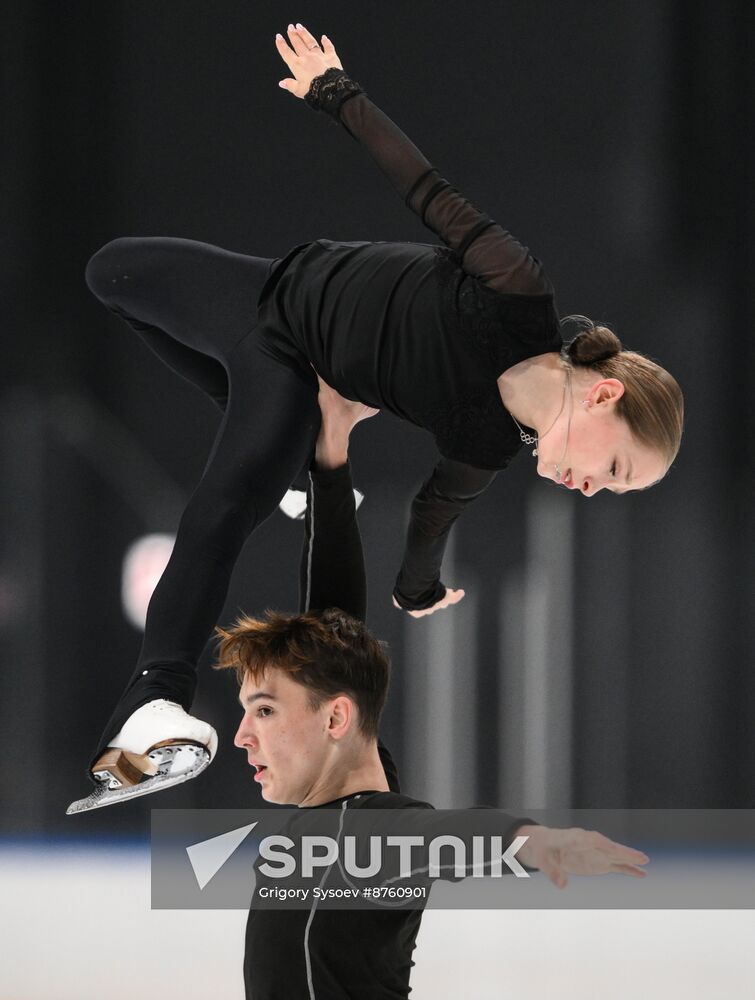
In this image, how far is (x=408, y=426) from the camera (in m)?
4.78

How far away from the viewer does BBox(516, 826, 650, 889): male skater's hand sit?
1396 mm

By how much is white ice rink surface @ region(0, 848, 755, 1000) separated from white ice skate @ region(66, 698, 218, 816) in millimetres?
1837

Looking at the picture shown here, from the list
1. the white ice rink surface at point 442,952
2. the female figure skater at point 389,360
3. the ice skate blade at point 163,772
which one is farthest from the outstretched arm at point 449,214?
the white ice rink surface at point 442,952

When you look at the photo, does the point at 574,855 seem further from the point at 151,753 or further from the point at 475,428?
the point at 475,428

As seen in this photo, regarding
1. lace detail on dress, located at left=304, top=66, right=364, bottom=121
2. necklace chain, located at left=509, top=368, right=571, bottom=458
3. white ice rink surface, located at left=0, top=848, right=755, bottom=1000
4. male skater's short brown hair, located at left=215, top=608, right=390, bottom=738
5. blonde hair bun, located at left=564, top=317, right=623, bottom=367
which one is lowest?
white ice rink surface, located at left=0, top=848, right=755, bottom=1000

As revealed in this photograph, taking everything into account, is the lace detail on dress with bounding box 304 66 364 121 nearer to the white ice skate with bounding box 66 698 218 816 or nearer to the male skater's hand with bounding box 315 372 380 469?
the male skater's hand with bounding box 315 372 380 469

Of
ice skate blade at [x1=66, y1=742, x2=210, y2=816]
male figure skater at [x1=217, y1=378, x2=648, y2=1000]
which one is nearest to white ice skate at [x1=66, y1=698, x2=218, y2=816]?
ice skate blade at [x1=66, y1=742, x2=210, y2=816]

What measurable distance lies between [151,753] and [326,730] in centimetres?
49

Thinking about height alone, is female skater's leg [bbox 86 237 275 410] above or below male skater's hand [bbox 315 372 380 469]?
above

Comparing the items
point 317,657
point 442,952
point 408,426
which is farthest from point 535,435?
point 408,426

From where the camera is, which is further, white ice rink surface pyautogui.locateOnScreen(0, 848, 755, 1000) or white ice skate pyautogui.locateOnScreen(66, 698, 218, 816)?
white ice rink surface pyautogui.locateOnScreen(0, 848, 755, 1000)

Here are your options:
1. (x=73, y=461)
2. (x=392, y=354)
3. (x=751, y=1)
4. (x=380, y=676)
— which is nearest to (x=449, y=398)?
(x=392, y=354)

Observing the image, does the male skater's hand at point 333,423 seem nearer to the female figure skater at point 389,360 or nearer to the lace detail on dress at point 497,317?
the female figure skater at point 389,360

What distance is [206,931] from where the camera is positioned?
3721 mm
